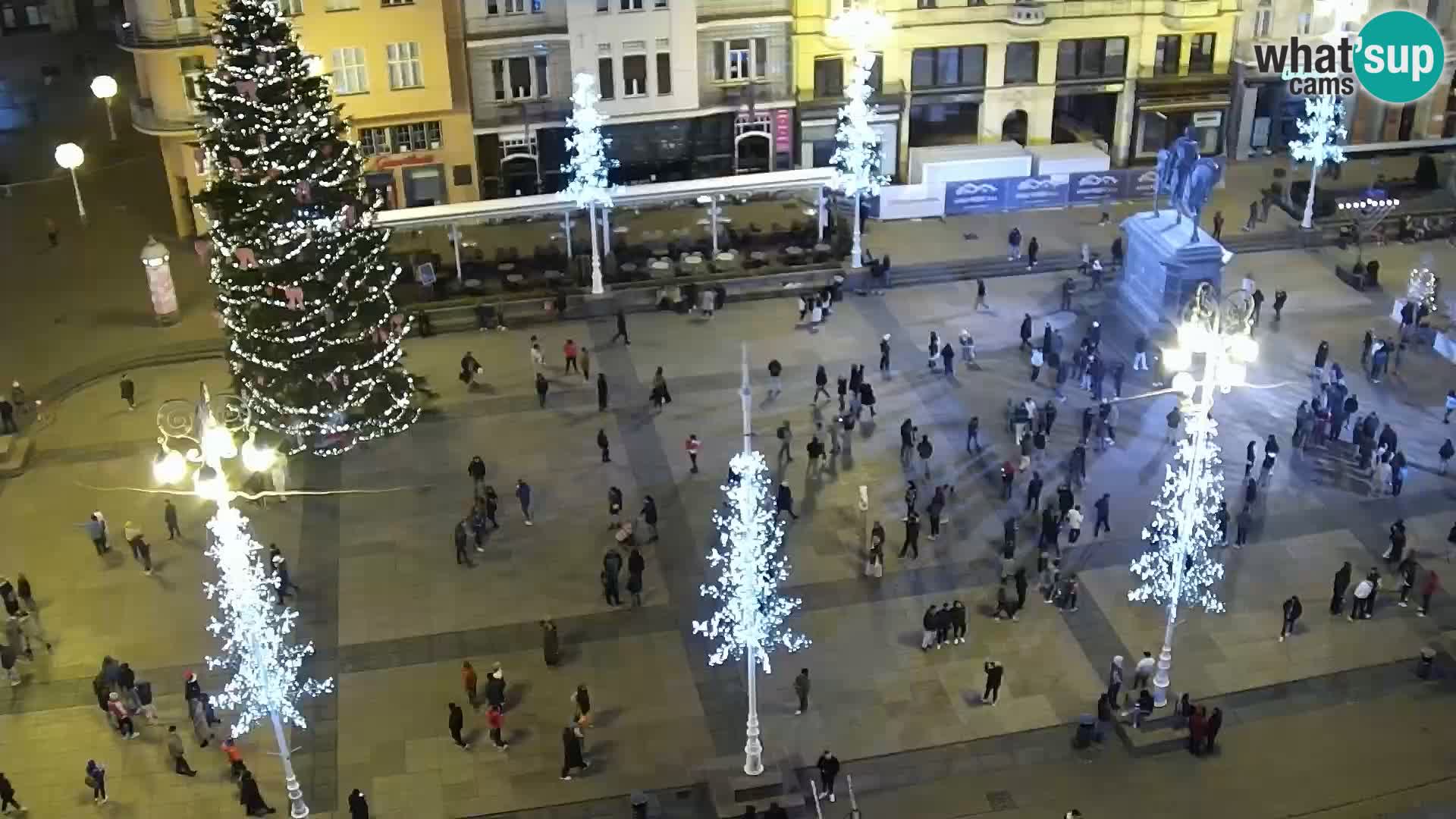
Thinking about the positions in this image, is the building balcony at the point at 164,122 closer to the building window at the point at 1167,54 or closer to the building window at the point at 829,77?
the building window at the point at 829,77

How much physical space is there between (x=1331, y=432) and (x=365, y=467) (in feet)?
83.3

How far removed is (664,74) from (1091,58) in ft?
54.3

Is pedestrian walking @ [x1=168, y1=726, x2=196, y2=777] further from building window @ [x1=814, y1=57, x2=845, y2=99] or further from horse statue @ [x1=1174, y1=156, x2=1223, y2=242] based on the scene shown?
building window @ [x1=814, y1=57, x2=845, y2=99]

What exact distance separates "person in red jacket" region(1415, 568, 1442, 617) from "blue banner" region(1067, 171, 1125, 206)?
24.9m

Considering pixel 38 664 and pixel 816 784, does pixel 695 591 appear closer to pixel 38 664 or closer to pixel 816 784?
pixel 816 784

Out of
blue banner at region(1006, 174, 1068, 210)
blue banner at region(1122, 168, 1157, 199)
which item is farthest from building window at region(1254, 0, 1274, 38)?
blue banner at region(1006, 174, 1068, 210)

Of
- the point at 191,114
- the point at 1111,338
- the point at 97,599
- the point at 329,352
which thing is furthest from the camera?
the point at 191,114

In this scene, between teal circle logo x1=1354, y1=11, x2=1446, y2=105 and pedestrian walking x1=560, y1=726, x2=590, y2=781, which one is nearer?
pedestrian walking x1=560, y1=726, x2=590, y2=781

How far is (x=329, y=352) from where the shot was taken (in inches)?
1473

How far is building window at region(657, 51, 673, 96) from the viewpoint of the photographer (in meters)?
52.2

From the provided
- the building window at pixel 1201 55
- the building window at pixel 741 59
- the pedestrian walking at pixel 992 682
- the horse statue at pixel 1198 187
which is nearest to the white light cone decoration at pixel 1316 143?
the building window at pixel 1201 55

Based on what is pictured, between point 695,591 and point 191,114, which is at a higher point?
point 191,114

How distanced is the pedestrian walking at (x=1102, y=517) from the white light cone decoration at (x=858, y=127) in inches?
650

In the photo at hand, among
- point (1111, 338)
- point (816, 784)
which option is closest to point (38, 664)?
point (816, 784)
